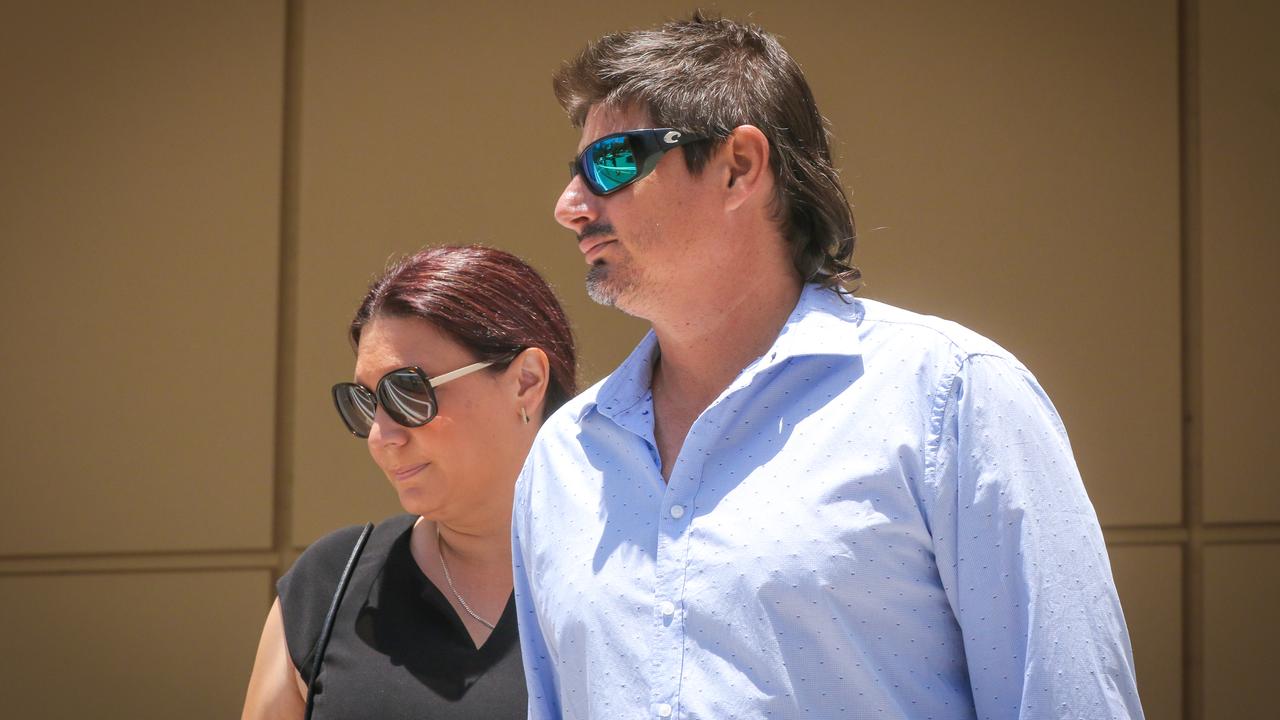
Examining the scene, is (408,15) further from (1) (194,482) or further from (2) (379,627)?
(2) (379,627)

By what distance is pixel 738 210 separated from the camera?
153 cm

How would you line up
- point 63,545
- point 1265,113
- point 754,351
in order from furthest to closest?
1. point 1265,113
2. point 63,545
3. point 754,351

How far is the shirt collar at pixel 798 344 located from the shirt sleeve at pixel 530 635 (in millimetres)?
171

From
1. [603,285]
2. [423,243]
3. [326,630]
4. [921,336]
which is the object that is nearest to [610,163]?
[603,285]

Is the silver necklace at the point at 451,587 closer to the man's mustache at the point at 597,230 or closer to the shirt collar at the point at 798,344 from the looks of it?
the shirt collar at the point at 798,344

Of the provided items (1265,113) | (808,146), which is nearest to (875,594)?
(808,146)

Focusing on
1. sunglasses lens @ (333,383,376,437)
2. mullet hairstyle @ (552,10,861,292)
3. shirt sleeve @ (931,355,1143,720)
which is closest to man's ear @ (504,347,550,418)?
sunglasses lens @ (333,383,376,437)

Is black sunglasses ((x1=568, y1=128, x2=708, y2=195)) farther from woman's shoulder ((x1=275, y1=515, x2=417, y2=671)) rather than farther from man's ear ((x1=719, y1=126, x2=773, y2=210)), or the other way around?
woman's shoulder ((x1=275, y1=515, x2=417, y2=671))

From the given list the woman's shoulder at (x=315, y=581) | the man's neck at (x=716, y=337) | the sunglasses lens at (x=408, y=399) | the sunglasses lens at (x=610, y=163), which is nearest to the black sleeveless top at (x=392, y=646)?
the woman's shoulder at (x=315, y=581)

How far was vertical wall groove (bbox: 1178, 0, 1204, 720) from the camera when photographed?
354 cm

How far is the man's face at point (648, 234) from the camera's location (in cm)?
149

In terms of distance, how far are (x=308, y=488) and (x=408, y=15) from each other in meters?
1.40

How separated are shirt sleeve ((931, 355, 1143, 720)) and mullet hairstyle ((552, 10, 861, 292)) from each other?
370 mm

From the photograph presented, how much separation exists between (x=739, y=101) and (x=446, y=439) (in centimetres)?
93
